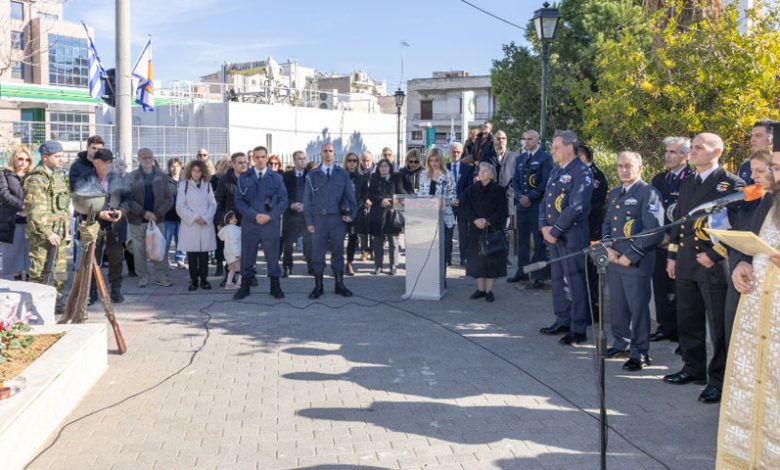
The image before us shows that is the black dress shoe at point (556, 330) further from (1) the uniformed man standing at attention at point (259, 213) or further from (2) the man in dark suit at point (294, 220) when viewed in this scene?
(2) the man in dark suit at point (294, 220)


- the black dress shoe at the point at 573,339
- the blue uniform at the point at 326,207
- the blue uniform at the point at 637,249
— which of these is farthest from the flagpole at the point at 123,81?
the blue uniform at the point at 637,249

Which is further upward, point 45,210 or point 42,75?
point 42,75

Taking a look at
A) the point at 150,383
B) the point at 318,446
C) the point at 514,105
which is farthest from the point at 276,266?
the point at 514,105

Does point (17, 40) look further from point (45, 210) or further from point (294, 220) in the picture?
point (294, 220)

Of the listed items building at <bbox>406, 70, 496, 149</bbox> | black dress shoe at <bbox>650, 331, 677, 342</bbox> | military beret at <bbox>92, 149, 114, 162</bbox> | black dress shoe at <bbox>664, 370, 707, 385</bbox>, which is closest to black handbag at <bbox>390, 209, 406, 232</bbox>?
military beret at <bbox>92, 149, 114, 162</bbox>

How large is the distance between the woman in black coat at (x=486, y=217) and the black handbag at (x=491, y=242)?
0.17 ft

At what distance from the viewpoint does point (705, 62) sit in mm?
9125

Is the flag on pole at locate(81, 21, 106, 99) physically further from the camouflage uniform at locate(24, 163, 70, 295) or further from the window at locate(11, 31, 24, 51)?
the camouflage uniform at locate(24, 163, 70, 295)

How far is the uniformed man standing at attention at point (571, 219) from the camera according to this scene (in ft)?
25.2

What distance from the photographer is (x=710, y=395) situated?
230 inches

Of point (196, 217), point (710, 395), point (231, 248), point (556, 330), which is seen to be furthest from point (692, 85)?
point (196, 217)

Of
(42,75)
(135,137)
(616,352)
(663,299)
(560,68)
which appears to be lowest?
(616,352)

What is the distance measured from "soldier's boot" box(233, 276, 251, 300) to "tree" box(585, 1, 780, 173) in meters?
5.16

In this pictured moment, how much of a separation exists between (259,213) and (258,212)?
0.13 ft
